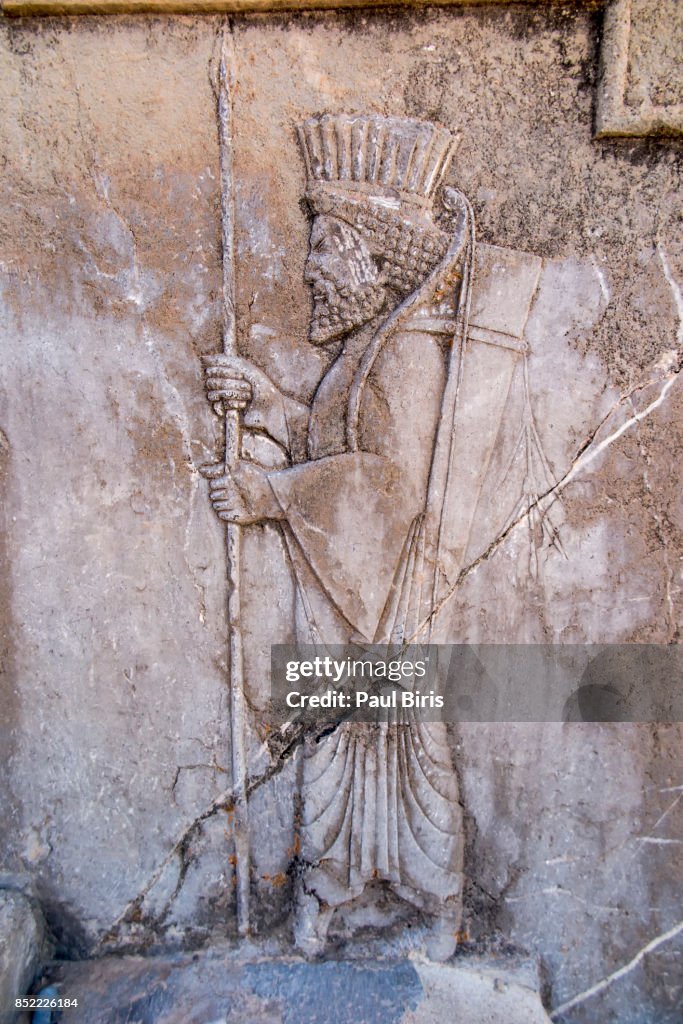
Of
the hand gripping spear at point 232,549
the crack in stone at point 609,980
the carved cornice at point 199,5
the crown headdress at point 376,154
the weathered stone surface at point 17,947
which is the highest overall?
the carved cornice at point 199,5

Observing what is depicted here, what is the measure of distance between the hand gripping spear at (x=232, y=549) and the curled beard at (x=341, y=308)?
29 cm

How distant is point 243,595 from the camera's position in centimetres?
255

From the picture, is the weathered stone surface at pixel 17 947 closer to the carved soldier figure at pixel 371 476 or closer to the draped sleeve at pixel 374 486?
the carved soldier figure at pixel 371 476

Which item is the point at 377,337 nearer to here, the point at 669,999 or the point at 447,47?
the point at 447,47

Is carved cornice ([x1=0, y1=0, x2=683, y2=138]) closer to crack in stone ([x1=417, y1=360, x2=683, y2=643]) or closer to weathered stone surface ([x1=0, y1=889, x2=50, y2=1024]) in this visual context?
crack in stone ([x1=417, y1=360, x2=683, y2=643])

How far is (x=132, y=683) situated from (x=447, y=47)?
2411 millimetres

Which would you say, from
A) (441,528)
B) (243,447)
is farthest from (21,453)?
(441,528)

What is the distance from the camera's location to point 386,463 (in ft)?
8.09

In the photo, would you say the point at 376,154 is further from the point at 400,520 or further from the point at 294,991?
the point at 294,991

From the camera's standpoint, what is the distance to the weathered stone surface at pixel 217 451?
7.84 ft

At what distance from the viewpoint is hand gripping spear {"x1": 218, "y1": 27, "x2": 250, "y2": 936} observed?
238 centimetres

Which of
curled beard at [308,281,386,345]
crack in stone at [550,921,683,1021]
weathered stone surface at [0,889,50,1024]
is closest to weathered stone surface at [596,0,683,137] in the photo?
curled beard at [308,281,386,345]

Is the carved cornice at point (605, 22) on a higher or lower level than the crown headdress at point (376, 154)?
higher

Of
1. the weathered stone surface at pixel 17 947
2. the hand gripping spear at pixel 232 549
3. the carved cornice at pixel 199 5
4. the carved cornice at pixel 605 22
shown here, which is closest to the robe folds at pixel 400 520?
the hand gripping spear at pixel 232 549
